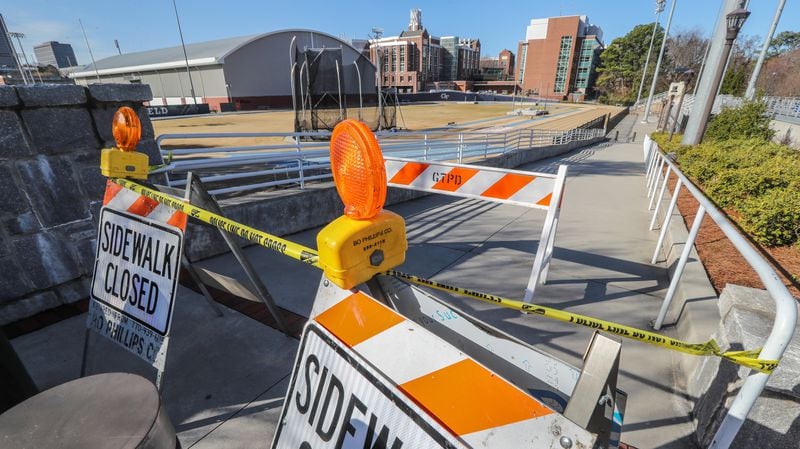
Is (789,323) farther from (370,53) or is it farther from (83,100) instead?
(370,53)

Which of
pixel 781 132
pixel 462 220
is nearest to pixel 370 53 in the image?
pixel 781 132

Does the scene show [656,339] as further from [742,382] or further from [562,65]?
[562,65]

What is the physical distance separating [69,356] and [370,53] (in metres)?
90.9

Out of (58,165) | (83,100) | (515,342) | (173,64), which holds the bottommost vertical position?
(515,342)

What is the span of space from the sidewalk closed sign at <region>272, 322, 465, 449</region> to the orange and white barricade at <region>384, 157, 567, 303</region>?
2.38 metres

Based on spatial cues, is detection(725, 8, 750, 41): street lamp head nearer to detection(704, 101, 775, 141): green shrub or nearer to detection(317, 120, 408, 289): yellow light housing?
detection(704, 101, 775, 141): green shrub

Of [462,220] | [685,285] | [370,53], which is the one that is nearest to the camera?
[685,285]

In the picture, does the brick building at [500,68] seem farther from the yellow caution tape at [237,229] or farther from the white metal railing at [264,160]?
the yellow caution tape at [237,229]

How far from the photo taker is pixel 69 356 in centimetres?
271

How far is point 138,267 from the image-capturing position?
2023 millimetres

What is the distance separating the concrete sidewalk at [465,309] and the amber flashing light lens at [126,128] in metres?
1.60

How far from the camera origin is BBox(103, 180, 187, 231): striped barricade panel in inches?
73.0

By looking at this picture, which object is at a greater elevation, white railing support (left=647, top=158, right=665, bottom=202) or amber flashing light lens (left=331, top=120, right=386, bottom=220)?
amber flashing light lens (left=331, top=120, right=386, bottom=220)

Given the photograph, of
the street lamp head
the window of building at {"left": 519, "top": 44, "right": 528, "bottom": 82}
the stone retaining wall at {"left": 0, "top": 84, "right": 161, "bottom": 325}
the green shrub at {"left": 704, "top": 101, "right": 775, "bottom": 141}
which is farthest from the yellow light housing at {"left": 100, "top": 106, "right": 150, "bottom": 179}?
the window of building at {"left": 519, "top": 44, "right": 528, "bottom": 82}
